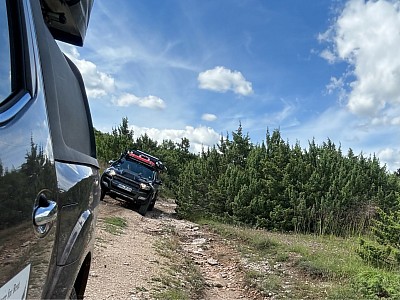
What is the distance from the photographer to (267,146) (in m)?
15.5

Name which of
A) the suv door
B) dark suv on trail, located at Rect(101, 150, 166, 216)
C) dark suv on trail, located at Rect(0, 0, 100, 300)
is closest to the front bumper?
dark suv on trail, located at Rect(101, 150, 166, 216)

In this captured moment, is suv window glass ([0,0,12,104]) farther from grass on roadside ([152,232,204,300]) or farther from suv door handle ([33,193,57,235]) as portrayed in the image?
grass on roadside ([152,232,204,300])

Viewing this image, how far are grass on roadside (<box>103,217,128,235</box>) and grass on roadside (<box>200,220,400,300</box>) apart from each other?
2886 millimetres

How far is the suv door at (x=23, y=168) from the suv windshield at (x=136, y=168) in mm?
12714

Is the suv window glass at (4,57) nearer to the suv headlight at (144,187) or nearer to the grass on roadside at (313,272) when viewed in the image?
the grass on roadside at (313,272)

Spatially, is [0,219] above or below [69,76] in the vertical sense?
below

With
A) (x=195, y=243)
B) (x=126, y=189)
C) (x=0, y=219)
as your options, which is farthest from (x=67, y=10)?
(x=126, y=189)

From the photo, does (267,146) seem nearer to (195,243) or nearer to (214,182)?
(214,182)

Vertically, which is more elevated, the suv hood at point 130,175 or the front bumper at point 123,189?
the suv hood at point 130,175

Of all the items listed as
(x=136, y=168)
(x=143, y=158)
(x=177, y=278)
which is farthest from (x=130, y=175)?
(x=177, y=278)

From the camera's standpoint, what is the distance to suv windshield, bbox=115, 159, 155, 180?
46.4 feet

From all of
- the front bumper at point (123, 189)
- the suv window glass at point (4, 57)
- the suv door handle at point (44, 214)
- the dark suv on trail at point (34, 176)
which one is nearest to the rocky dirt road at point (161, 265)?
the front bumper at point (123, 189)

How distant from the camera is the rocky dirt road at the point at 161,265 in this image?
5449 millimetres

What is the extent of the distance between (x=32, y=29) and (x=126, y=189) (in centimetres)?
1199
